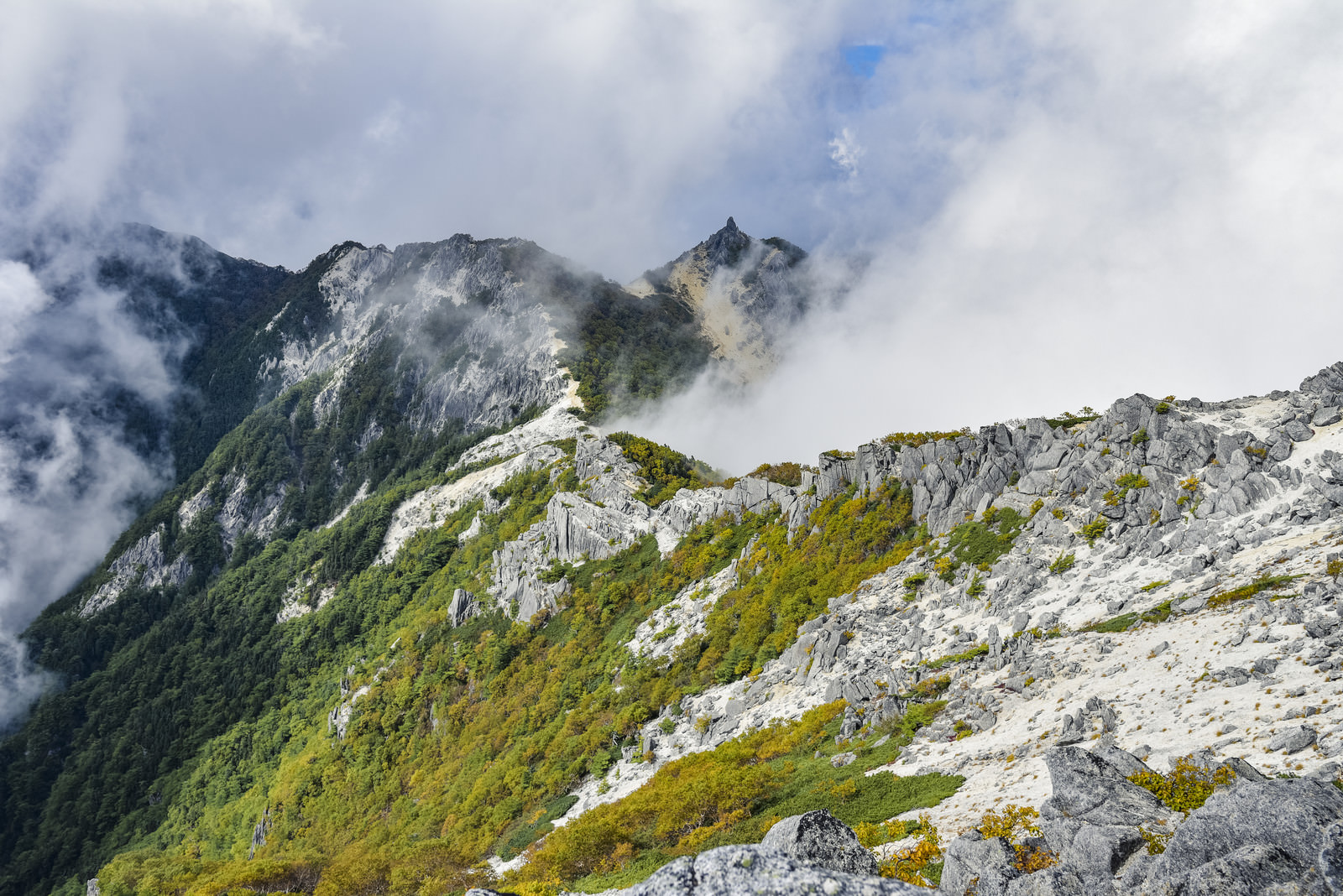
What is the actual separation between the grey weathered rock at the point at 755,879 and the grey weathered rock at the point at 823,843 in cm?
626

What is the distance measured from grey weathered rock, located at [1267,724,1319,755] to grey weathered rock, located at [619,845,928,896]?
679 inches

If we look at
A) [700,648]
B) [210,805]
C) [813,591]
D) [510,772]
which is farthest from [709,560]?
[210,805]

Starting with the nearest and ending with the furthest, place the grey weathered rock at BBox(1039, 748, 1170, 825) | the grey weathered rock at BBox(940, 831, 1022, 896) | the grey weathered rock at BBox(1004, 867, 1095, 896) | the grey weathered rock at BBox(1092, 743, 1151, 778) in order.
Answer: the grey weathered rock at BBox(1004, 867, 1095, 896) → the grey weathered rock at BBox(940, 831, 1022, 896) → the grey weathered rock at BBox(1039, 748, 1170, 825) → the grey weathered rock at BBox(1092, 743, 1151, 778)

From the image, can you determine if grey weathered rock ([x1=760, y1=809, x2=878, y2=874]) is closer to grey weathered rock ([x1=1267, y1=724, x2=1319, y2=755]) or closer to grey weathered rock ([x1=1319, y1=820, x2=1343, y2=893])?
grey weathered rock ([x1=1319, y1=820, x2=1343, y2=893])

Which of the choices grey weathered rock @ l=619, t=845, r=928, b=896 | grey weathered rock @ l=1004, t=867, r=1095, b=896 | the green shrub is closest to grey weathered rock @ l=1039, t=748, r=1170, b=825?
grey weathered rock @ l=1004, t=867, r=1095, b=896

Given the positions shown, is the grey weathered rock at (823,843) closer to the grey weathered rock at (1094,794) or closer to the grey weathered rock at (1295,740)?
the grey weathered rock at (1094,794)

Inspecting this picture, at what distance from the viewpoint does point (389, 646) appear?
109m

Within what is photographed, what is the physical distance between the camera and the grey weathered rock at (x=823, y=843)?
44.9 ft

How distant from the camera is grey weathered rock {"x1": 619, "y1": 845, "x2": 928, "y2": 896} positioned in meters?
7.41

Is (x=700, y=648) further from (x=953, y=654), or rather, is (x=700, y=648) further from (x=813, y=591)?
(x=953, y=654)

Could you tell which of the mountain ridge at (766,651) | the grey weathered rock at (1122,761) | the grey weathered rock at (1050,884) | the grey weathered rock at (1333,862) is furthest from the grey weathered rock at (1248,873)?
the mountain ridge at (766,651)

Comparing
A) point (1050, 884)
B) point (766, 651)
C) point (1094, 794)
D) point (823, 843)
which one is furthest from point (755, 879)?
point (766, 651)

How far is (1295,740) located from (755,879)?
1907 centimetres

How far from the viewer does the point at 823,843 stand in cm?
1388
